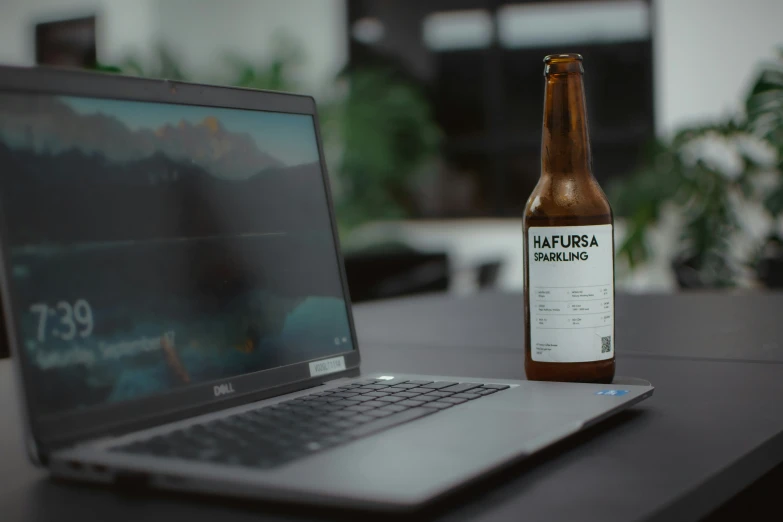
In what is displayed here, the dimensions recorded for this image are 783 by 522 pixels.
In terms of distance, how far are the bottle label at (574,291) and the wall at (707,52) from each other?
174 inches

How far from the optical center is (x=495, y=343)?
1111 mm

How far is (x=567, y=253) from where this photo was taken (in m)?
0.73

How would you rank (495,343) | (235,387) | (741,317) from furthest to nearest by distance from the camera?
(741,317), (495,343), (235,387)

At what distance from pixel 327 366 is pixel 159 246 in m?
0.21

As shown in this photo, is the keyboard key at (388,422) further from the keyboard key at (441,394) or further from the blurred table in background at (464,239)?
the blurred table in background at (464,239)

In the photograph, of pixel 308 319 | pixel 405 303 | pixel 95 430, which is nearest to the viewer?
pixel 95 430

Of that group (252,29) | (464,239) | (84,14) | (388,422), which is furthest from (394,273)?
(84,14)

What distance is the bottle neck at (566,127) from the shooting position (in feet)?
2.53

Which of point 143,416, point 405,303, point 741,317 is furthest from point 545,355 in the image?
point 405,303

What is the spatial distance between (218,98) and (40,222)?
0.75ft

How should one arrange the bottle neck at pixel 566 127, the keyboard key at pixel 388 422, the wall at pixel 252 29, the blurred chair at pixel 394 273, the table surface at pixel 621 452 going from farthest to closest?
the wall at pixel 252 29 → the blurred chair at pixel 394 273 → the bottle neck at pixel 566 127 → the keyboard key at pixel 388 422 → the table surface at pixel 621 452

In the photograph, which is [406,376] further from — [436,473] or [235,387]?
[436,473]

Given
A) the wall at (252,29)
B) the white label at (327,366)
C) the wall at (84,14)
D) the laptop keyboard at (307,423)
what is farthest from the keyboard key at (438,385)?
the wall at (84,14)

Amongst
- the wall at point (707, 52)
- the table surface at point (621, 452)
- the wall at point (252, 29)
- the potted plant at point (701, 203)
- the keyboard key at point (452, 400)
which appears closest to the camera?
the table surface at point (621, 452)
